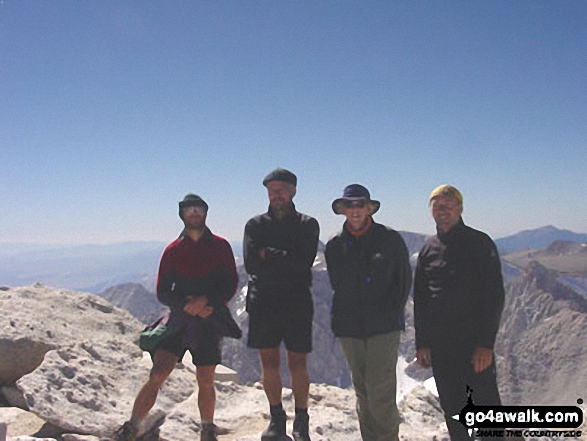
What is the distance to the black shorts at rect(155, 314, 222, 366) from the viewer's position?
22.4 ft

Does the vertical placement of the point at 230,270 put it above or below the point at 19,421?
above

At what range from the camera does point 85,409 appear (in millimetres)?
7816

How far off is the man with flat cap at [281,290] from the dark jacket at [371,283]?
Result: 1.73 feet

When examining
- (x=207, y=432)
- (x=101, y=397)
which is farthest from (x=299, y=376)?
(x=101, y=397)

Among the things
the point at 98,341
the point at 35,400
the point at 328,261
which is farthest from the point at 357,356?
the point at 98,341

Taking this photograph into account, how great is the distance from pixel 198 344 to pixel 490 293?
4.65 metres

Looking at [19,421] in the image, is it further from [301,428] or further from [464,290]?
[464,290]

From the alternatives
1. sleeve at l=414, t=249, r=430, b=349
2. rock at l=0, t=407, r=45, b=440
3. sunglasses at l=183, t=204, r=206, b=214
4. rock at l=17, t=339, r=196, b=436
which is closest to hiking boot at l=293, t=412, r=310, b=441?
sleeve at l=414, t=249, r=430, b=349

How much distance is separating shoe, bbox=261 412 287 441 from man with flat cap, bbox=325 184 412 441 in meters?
1.32

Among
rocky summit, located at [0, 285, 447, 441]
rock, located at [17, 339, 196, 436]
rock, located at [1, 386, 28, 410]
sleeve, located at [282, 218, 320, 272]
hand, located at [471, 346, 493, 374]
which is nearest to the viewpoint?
hand, located at [471, 346, 493, 374]

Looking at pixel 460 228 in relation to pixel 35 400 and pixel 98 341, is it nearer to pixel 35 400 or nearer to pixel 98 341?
pixel 35 400

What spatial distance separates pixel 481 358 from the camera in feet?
19.0

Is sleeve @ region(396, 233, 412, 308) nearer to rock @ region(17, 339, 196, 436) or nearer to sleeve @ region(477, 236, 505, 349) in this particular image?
sleeve @ region(477, 236, 505, 349)

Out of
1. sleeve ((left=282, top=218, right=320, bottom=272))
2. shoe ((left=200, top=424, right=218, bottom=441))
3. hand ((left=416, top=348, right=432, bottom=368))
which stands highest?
sleeve ((left=282, top=218, right=320, bottom=272))
